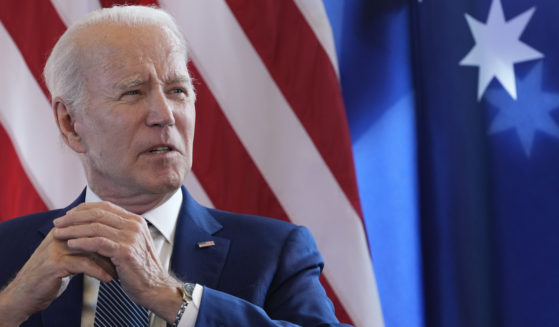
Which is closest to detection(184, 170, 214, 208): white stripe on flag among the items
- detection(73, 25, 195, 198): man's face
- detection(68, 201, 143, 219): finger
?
detection(73, 25, 195, 198): man's face

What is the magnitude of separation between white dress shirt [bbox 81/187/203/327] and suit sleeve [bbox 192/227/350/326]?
236 millimetres

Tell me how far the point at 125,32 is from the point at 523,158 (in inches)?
56.9

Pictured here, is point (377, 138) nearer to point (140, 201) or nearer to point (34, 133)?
point (140, 201)

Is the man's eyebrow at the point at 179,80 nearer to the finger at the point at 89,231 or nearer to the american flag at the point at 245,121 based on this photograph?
the finger at the point at 89,231

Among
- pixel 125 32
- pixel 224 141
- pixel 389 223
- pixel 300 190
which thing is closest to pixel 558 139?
pixel 389 223

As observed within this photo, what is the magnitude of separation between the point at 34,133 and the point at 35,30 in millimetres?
386

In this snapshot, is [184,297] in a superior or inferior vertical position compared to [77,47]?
inferior

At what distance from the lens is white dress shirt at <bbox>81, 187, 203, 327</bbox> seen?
1.98 metres

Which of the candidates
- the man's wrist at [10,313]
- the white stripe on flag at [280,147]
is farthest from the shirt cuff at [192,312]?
the white stripe on flag at [280,147]

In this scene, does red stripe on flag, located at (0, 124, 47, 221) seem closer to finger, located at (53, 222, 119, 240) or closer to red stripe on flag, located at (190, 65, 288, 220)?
red stripe on flag, located at (190, 65, 288, 220)

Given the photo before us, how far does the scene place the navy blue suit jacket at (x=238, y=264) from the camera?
1.93m

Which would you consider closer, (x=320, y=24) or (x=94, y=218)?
(x=94, y=218)

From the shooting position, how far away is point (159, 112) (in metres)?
2.00

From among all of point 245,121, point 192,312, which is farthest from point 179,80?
point 245,121
